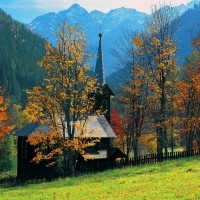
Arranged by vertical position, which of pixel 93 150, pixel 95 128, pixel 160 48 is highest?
pixel 160 48

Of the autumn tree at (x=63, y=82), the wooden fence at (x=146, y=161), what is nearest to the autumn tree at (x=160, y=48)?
the wooden fence at (x=146, y=161)

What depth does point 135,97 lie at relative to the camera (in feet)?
145

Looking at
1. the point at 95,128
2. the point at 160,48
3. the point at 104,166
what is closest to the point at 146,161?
the point at 104,166

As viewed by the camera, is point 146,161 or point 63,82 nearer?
point 63,82

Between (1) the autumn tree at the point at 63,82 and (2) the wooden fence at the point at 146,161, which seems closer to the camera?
(1) the autumn tree at the point at 63,82

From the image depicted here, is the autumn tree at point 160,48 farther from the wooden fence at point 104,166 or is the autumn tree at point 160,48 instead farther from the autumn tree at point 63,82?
the autumn tree at point 63,82

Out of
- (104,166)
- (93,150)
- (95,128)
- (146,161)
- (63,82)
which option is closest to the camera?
(63,82)

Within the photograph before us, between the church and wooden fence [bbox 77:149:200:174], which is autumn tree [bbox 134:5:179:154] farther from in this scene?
the church

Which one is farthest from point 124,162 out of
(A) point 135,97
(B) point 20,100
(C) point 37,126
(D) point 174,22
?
(B) point 20,100

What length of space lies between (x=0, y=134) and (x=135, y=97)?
19785mm

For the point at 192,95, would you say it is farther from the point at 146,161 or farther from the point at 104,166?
the point at 104,166

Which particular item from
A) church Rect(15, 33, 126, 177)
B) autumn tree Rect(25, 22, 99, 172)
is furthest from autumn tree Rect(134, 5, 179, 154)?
autumn tree Rect(25, 22, 99, 172)

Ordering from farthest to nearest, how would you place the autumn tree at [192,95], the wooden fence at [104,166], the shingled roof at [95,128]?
the shingled roof at [95,128]
the autumn tree at [192,95]
the wooden fence at [104,166]

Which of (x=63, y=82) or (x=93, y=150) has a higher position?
(x=63, y=82)
